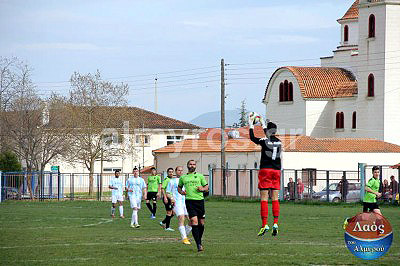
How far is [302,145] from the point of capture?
74500 millimetres

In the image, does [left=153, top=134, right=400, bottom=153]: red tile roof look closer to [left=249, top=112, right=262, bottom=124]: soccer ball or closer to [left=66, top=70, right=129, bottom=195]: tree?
[left=66, top=70, right=129, bottom=195]: tree

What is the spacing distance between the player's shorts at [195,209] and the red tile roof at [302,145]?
52133 mm

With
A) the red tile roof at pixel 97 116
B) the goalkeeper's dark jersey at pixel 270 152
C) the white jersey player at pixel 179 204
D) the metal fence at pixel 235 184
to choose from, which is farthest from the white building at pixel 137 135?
the goalkeeper's dark jersey at pixel 270 152

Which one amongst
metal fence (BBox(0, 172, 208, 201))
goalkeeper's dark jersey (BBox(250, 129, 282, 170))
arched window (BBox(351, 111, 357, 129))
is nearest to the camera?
goalkeeper's dark jersey (BBox(250, 129, 282, 170))

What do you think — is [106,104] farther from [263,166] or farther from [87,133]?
[263,166]

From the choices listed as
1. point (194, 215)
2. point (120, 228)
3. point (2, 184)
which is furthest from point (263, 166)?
point (2, 184)

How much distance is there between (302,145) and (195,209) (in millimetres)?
54940

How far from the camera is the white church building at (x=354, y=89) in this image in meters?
88.5

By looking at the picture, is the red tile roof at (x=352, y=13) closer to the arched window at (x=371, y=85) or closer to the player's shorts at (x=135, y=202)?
the arched window at (x=371, y=85)

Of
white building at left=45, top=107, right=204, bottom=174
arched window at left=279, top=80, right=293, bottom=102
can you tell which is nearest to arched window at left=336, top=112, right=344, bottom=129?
arched window at left=279, top=80, right=293, bottom=102

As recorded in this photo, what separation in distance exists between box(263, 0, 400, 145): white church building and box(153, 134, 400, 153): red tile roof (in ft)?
28.1

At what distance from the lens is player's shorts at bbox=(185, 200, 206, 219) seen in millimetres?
20094

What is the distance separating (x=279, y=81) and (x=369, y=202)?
2867 inches

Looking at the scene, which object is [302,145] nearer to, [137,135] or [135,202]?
[137,135]
